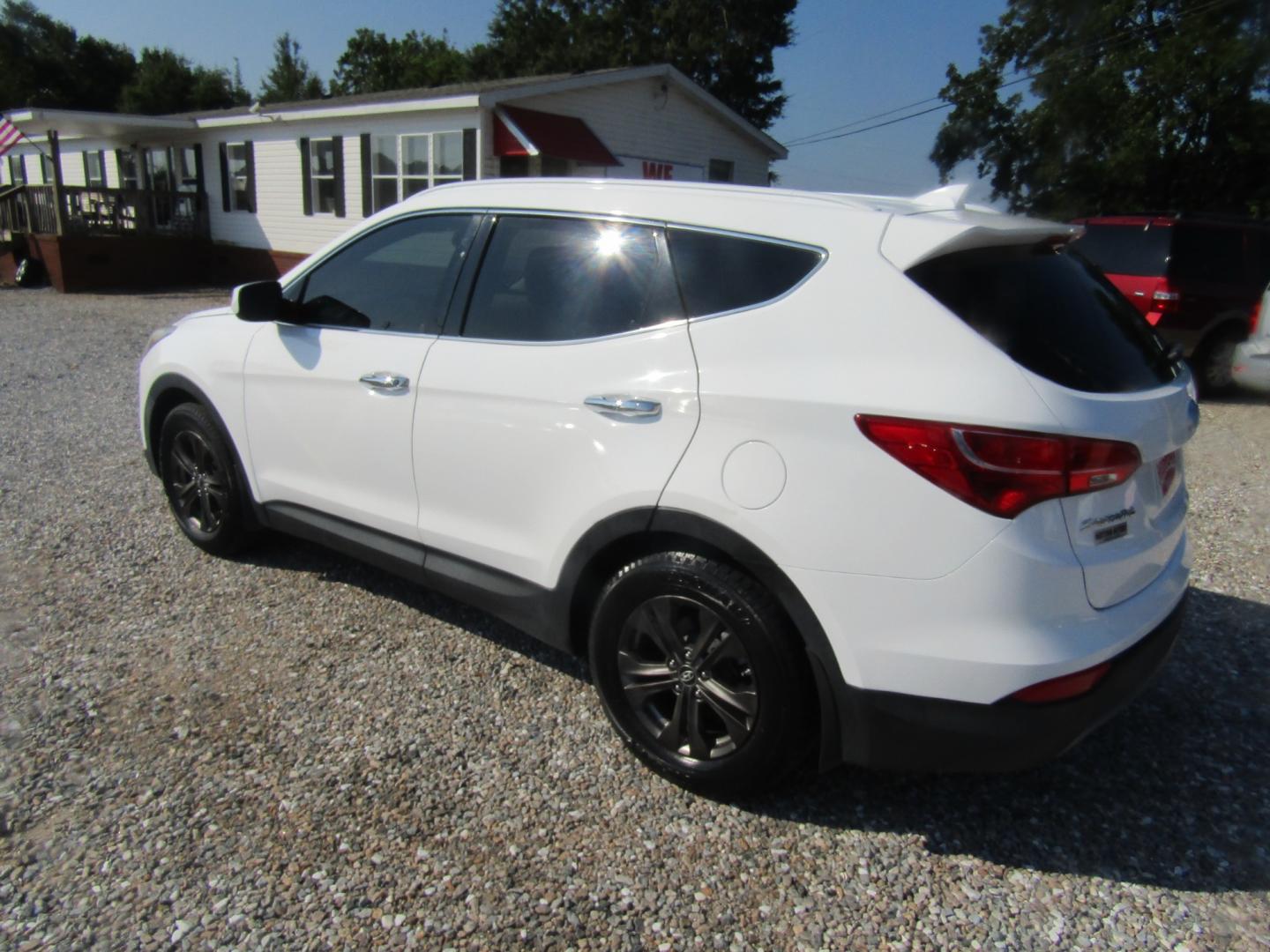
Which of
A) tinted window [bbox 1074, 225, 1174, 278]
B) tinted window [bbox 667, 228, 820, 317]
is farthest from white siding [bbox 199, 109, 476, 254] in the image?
tinted window [bbox 667, 228, 820, 317]

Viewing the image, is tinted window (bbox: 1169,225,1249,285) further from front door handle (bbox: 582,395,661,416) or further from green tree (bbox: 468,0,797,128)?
green tree (bbox: 468,0,797,128)

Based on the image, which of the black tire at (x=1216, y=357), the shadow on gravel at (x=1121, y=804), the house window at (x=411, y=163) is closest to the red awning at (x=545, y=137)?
the house window at (x=411, y=163)

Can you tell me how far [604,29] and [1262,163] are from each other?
2826 centimetres

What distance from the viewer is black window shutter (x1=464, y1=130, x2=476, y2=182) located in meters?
15.5

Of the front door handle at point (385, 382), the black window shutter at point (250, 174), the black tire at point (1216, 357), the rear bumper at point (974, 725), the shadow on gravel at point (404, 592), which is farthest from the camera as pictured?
the black window shutter at point (250, 174)

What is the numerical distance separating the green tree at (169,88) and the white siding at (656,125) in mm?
40527

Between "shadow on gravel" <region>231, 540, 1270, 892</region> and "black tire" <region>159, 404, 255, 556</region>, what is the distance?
5.71 feet

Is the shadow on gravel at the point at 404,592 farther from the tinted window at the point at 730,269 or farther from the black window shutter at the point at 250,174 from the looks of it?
the black window shutter at the point at 250,174

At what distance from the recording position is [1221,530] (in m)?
5.28

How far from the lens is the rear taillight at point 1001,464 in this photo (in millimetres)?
2156

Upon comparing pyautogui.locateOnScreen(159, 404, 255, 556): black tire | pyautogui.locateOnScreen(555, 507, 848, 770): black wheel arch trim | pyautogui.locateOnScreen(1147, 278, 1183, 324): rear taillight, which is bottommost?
pyautogui.locateOnScreen(159, 404, 255, 556): black tire

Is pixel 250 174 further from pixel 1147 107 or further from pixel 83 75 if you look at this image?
pixel 83 75

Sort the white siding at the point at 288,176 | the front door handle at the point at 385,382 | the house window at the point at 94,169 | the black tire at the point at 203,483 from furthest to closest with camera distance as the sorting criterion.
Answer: the house window at the point at 94,169 < the white siding at the point at 288,176 < the black tire at the point at 203,483 < the front door handle at the point at 385,382

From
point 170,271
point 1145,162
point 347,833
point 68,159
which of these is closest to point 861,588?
point 347,833
